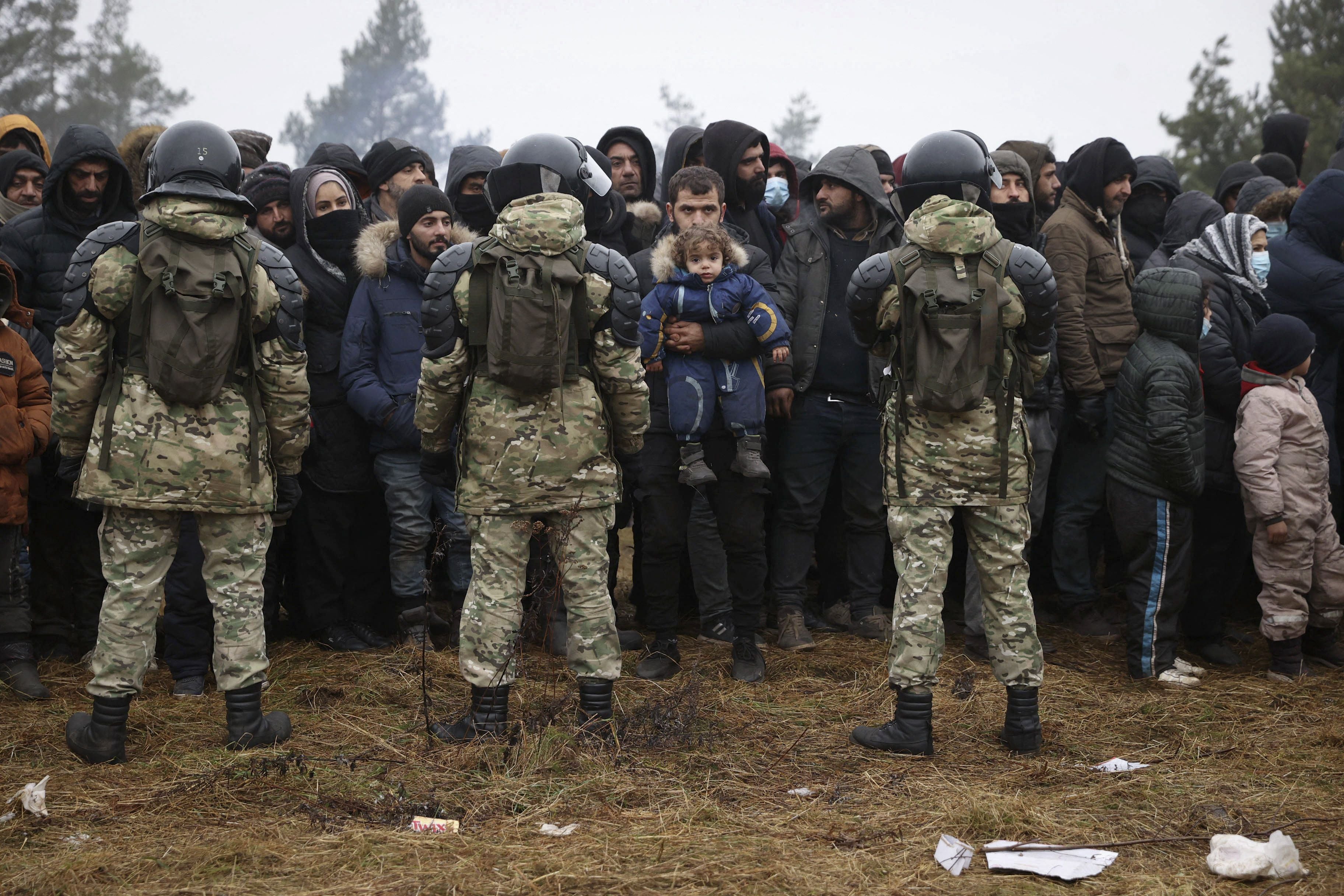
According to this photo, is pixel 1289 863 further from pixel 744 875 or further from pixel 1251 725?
pixel 1251 725

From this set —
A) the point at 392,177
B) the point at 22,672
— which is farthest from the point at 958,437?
the point at 22,672

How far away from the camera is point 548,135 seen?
5.28 meters

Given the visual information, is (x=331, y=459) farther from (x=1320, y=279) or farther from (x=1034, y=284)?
(x=1320, y=279)

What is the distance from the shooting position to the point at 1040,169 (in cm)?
816

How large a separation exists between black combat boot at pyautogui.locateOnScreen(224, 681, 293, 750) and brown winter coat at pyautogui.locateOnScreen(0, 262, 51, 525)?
172 centimetres

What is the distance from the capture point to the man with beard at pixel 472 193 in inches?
282

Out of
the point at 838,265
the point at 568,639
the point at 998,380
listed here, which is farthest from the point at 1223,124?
the point at 568,639

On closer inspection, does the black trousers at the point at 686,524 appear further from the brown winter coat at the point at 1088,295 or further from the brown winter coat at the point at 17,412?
the brown winter coat at the point at 17,412

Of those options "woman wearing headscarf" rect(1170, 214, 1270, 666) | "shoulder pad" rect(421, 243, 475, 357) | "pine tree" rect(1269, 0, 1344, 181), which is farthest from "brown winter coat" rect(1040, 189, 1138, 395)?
"pine tree" rect(1269, 0, 1344, 181)

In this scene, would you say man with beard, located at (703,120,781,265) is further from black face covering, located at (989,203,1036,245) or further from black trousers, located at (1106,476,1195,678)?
black trousers, located at (1106,476,1195,678)

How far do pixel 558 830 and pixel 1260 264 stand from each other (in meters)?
5.37

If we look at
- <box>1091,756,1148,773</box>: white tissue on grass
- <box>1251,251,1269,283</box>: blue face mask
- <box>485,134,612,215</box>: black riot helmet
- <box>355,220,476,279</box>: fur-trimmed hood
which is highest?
<box>485,134,612,215</box>: black riot helmet

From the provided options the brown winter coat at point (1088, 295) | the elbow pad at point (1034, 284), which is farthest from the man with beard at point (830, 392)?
the elbow pad at point (1034, 284)

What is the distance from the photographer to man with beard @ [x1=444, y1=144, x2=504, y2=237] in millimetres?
7164
